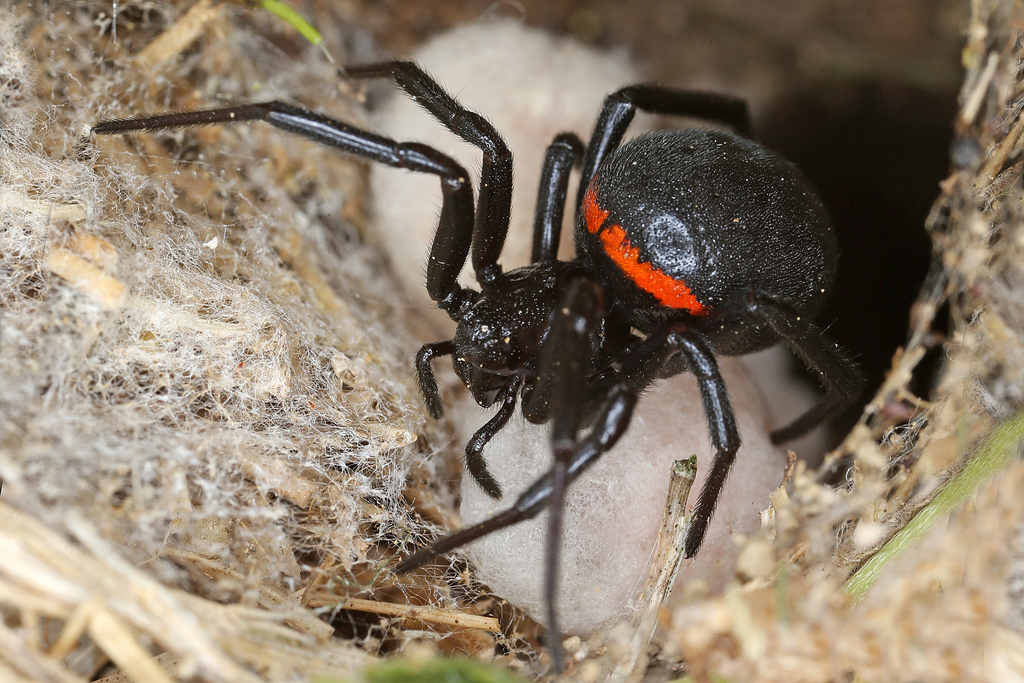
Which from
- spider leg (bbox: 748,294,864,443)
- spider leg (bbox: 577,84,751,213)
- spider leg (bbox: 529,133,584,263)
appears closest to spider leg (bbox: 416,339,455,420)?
spider leg (bbox: 529,133,584,263)

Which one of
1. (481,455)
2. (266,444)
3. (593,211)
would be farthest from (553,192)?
(266,444)

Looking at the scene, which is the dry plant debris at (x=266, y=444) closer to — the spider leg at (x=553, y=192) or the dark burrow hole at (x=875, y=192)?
the dark burrow hole at (x=875, y=192)

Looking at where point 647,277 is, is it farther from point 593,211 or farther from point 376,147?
point 376,147

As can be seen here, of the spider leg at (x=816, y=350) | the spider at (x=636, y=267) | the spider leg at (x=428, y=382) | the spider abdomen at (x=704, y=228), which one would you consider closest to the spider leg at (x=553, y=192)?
the spider at (x=636, y=267)

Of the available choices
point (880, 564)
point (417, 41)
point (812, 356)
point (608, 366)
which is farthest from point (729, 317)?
point (417, 41)

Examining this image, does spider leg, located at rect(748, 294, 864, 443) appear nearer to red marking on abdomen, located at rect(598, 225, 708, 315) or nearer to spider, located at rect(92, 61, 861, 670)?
spider, located at rect(92, 61, 861, 670)

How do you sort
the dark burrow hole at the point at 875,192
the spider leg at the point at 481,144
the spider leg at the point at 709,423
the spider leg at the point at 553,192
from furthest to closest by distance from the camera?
the dark burrow hole at the point at 875,192 < the spider leg at the point at 553,192 < the spider leg at the point at 481,144 < the spider leg at the point at 709,423
